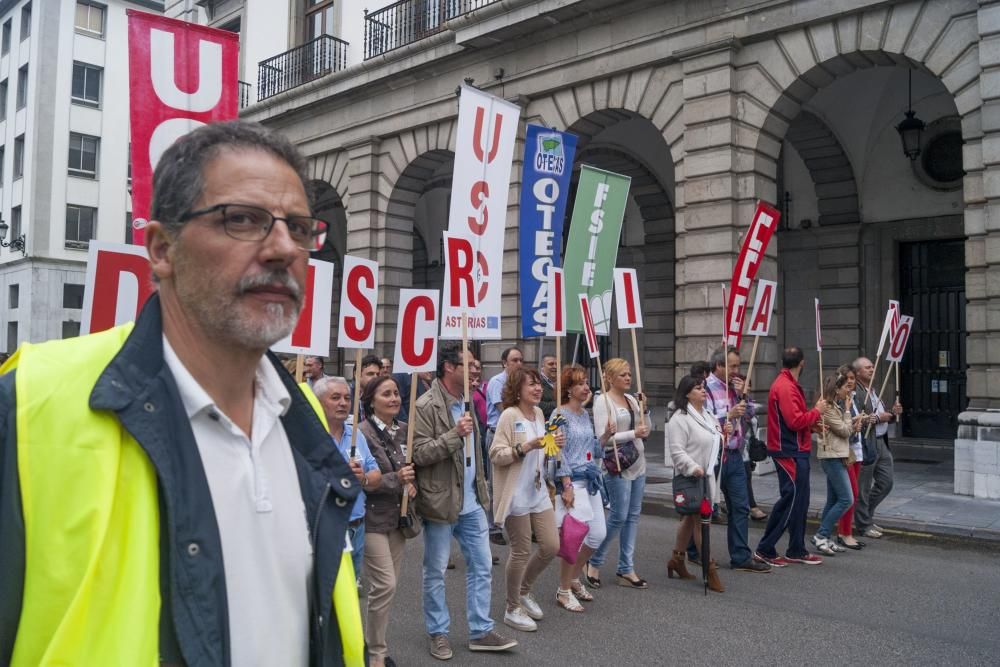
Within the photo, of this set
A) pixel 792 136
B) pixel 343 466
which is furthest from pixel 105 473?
pixel 792 136

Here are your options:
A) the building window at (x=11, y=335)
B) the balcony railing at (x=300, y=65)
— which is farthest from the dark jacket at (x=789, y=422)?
the building window at (x=11, y=335)

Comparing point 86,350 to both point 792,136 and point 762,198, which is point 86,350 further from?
point 792,136

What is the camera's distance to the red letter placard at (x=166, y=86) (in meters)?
4.25

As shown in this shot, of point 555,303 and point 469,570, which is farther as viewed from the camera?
point 555,303

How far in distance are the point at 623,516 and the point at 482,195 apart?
119 inches

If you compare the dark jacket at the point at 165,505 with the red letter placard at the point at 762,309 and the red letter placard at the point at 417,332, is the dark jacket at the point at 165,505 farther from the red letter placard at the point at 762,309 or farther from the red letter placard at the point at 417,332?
the red letter placard at the point at 762,309

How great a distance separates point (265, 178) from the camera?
1595mm

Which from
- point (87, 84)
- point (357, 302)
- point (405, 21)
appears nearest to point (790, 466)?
point (357, 302)

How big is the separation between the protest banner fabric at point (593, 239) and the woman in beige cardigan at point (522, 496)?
2.71 meters

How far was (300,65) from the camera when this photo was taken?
2142 centimetres

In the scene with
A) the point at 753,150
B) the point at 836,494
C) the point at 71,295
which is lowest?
the point at 836,494

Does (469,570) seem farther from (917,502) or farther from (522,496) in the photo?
(917,502)

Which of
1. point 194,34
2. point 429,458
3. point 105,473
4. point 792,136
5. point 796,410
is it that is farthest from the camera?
point 792,136

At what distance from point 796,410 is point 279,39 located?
63.1 feet
